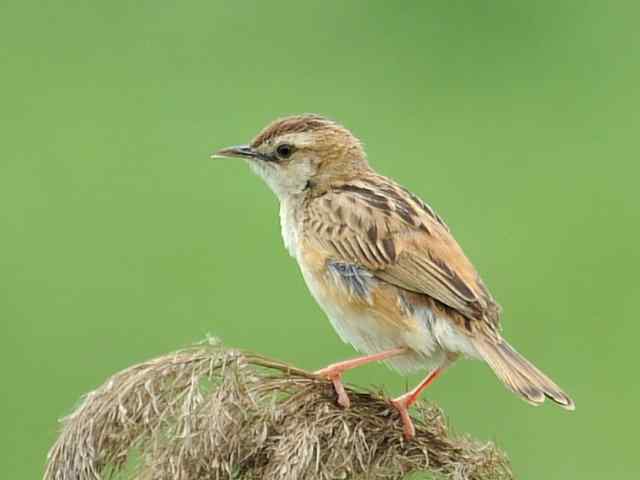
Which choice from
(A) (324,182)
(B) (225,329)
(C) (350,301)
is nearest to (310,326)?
(B) (225,329)

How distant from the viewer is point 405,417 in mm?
5121

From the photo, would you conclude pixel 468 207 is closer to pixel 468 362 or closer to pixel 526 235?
pixel 526 235

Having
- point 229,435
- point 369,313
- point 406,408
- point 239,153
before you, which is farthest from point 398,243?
point 229,435

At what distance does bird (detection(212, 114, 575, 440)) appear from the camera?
613cm

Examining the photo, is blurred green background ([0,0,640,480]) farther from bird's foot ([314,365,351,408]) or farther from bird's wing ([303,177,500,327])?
bird's foot ([314,365,351,408])

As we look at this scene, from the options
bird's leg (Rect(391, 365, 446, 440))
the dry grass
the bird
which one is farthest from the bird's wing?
the dry grass

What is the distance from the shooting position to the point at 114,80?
44.4 ft

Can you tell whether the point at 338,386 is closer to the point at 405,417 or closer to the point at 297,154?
the point at 405,417

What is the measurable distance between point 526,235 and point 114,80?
12.5ft

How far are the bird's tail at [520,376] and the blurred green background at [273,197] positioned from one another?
8.69 feet

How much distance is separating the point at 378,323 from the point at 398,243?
32 centimetres

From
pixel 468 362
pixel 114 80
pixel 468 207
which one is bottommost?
pixel 468 362

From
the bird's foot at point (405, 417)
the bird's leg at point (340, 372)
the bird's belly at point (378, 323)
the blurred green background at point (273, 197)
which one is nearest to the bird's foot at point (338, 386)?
the bird's leg at point (340, 372)

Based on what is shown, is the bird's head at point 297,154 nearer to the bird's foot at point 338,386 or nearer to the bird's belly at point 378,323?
the bird's belly at point 378,323
